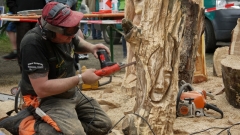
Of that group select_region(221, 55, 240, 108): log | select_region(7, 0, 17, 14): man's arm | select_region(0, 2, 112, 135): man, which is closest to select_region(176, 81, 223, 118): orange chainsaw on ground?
select_region(221, 55, 240, 108): log

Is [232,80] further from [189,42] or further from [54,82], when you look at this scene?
[54,82]

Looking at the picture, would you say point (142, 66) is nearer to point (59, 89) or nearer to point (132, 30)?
point (132, 30)

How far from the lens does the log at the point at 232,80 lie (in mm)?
5258

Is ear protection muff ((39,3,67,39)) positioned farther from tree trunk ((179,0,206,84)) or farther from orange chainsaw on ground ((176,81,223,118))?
tree trunk ((179,0,206,84))

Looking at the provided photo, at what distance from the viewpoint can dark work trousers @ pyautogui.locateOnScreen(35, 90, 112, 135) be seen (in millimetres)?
3871

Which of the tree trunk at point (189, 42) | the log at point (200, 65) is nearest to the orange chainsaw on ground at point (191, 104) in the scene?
the tree trunk at point (189, 42)

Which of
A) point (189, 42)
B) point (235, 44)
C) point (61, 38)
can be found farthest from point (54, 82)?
point (235, 44)

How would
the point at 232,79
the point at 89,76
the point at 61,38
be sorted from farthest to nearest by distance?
the point at 232,79, the point at 61,38, the point at 89,76

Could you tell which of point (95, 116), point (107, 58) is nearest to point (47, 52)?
point (107, 58)

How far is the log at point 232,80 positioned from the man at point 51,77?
176cm

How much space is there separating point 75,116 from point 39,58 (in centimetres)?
65

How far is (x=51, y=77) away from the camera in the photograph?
3.99 metres

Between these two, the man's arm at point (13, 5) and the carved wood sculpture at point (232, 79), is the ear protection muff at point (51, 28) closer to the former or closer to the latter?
the carved wood sculpture at point (232, 79)

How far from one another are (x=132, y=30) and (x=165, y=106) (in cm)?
71
